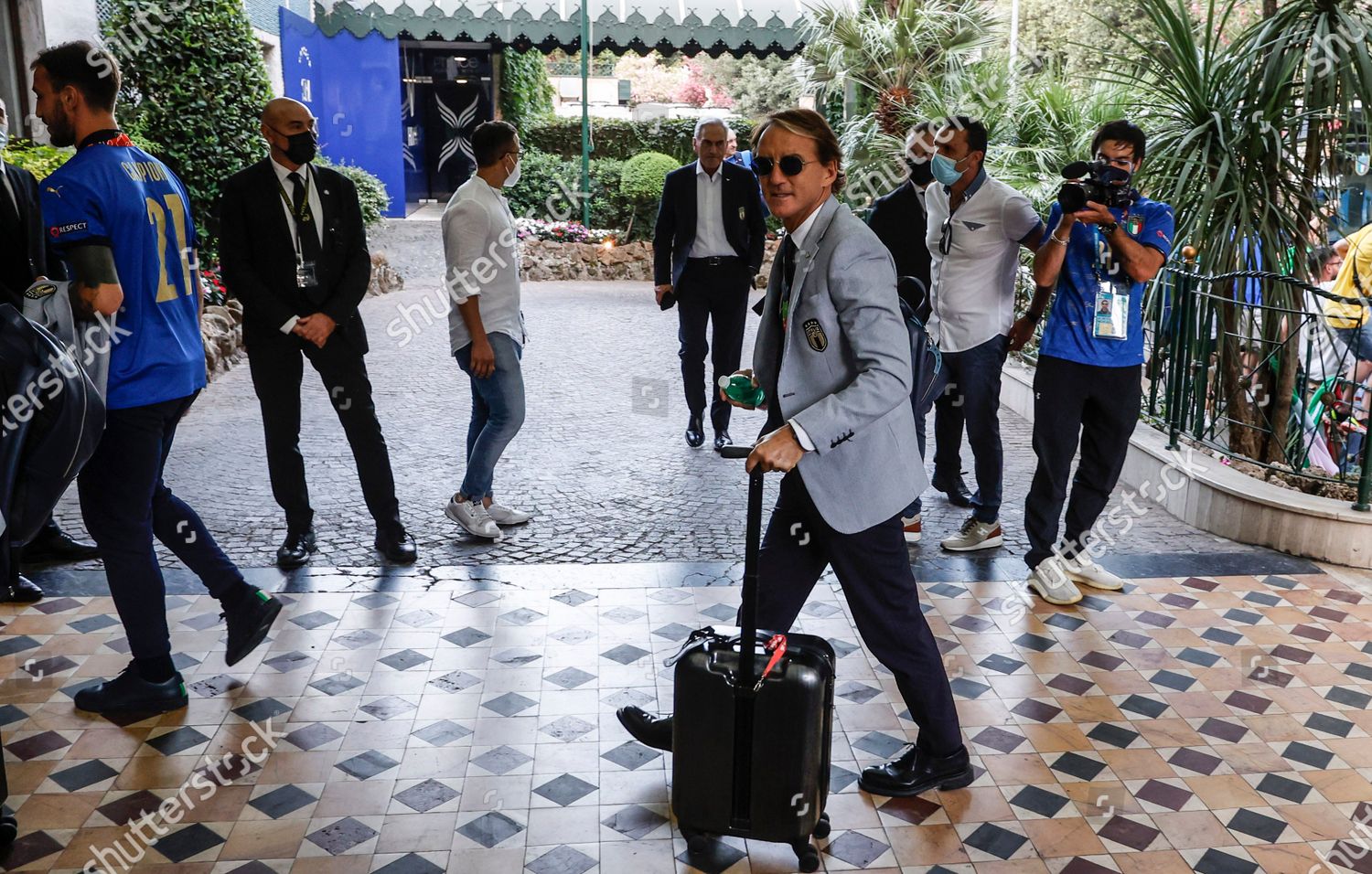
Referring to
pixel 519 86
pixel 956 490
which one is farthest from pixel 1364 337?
pixel 519 86

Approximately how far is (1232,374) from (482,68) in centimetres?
1791

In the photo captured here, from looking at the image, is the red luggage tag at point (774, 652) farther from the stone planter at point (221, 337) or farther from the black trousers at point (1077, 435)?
the stone planter at point (221, 337)

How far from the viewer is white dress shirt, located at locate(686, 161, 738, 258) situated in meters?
6.92

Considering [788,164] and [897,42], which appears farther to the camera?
[897,42]

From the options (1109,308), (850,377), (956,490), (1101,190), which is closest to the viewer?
(850,377)

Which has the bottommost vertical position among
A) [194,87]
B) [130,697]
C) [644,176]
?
[130,697]

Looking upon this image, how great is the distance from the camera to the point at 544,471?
261 inches

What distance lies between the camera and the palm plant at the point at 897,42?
12594mm

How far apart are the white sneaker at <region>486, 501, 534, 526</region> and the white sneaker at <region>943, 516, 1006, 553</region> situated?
1.94 meters

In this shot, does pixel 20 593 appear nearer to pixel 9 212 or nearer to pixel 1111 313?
pixel 9 212

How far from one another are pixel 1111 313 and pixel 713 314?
289cm

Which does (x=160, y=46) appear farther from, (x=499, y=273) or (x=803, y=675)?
(x=803, y=675)

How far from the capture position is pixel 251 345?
4965 millimetres

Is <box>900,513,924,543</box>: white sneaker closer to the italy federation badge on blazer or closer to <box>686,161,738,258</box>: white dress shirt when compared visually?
<box>686,161,738,258</box>: white dress shirt
